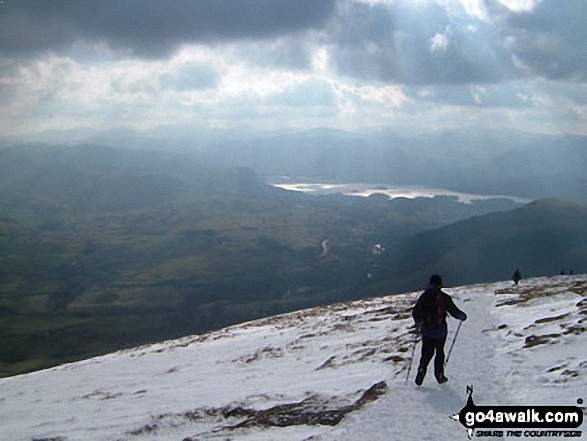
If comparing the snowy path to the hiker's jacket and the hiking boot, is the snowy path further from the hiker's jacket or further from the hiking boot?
the hiker's jacket

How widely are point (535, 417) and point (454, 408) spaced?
2.13 m

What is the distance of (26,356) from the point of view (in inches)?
5418

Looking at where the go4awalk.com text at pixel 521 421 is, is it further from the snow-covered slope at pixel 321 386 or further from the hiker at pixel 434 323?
the hiker at pixel 434 323

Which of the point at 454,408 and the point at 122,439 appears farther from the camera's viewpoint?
the point at 122,439

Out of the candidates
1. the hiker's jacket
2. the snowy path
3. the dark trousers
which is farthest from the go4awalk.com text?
the hiker's jacket

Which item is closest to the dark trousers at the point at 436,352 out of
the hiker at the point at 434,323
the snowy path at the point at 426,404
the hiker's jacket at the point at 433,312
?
the hiker at the point at 434,323

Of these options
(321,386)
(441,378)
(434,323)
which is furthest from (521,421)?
(321,386)

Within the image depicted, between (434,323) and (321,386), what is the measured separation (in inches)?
212

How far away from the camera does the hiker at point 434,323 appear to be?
16422mm

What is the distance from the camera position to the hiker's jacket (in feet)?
54.2

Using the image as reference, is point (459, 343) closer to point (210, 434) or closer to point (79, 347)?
point (210, 434)

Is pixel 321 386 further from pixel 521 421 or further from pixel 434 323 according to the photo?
pixel 521 421

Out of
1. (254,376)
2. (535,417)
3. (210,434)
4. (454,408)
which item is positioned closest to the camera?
(535,417)

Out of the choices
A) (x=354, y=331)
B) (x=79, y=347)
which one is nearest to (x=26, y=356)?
(x=79, y=347)
